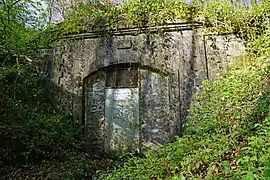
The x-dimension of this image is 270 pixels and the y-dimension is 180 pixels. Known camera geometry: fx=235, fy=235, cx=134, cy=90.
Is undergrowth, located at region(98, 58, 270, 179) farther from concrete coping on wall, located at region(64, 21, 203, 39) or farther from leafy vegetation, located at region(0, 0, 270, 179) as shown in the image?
concrete coping on wall, located at region(64, 21, 203, 39)

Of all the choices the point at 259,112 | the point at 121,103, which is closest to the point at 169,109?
the point at 121,103

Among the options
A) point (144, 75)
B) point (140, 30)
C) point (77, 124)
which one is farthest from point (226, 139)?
point (77, 124)

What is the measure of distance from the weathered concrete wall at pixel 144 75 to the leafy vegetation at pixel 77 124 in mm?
277

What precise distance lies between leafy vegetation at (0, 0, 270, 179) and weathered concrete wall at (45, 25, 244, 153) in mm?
277

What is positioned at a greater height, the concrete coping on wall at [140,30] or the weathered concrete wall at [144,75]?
the concrete coping on wall at [140,30]

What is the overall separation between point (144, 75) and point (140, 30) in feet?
3.62

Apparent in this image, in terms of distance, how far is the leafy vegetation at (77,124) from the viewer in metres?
3.49

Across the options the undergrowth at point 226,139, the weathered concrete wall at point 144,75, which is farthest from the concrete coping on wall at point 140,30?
the undergrowth at point 226,139

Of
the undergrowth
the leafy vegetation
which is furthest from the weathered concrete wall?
the undergrowth

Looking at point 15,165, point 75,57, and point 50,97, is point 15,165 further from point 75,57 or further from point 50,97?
point 75,57

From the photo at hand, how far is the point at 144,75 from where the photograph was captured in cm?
561

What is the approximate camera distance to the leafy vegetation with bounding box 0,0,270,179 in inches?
137

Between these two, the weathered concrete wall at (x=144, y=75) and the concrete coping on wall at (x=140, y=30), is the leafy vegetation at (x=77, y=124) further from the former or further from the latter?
the weathered concrete wall at (x=144, y=75)

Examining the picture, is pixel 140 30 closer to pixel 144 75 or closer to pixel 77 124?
pixel 144 75
